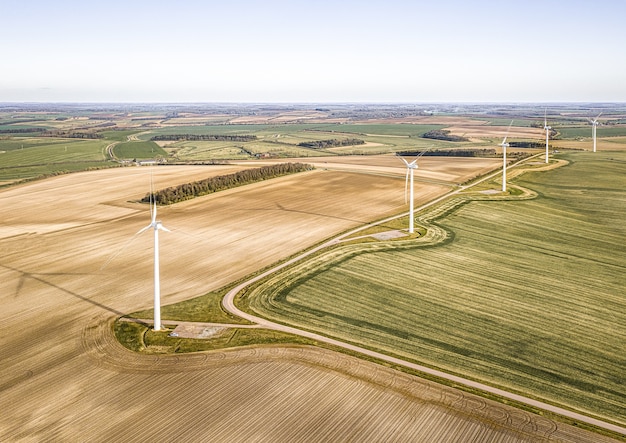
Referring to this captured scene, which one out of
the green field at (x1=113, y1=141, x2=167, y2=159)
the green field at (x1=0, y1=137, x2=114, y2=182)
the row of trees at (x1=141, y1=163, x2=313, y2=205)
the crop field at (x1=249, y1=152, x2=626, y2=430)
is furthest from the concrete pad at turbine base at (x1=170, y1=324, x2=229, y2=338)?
the green field at (x1=113, y1=141, x2=167, y2=159)

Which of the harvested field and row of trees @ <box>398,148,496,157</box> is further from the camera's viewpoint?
row of trees @ <box>398,148,496,157</box>

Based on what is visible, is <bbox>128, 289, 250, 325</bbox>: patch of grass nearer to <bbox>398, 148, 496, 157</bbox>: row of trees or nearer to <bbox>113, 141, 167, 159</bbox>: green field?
<bbox>398, 148, 496, 157</bbox>: row of trees

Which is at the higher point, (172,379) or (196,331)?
(196,331)

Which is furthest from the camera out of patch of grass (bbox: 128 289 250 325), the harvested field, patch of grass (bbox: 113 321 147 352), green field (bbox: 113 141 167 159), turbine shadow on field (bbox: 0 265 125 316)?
green field (bbox: 113 141 167 159)

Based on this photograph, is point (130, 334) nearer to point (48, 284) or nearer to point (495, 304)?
point (48, 284)

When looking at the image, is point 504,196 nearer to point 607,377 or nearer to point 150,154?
point 607,377

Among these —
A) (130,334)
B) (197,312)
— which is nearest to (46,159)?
(197,312)
